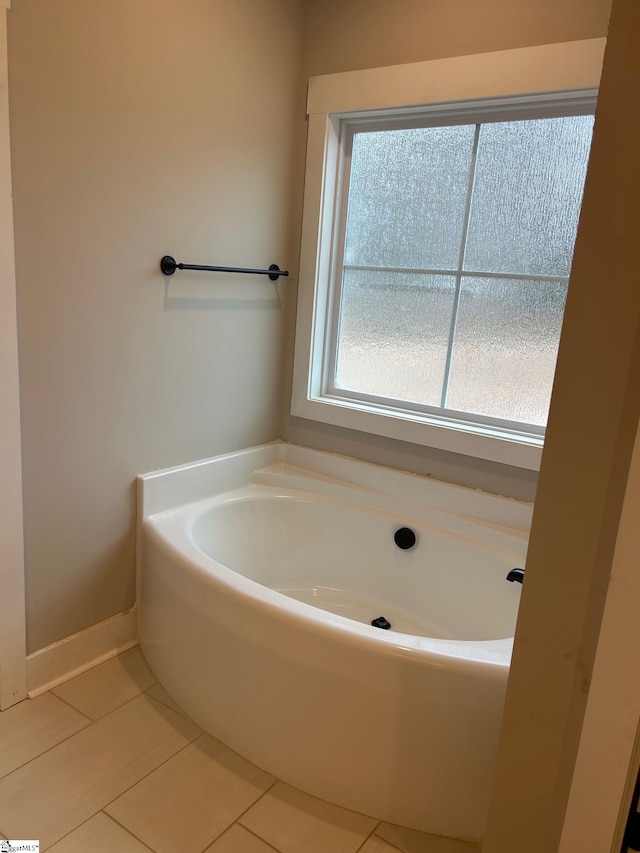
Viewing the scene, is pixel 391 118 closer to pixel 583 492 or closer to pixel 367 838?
pixel 583 492

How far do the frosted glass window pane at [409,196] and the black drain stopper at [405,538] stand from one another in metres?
0.94

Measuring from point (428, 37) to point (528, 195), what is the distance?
60 centimetres

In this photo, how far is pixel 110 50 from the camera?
174cm

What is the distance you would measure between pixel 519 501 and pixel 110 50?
1800 mm

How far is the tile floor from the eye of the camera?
1434 mm

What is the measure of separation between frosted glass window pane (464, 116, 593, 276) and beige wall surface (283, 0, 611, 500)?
0.25 metres

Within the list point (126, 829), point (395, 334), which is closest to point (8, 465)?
point (126, 829)

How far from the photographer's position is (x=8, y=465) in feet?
5.59

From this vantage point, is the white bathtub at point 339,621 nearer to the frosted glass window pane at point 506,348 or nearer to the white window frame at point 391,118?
the white window frame at point 391,118

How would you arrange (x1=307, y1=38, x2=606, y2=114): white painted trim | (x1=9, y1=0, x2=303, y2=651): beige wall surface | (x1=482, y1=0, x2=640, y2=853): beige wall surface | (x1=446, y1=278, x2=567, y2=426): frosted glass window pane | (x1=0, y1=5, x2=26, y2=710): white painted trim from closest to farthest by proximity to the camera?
(x1=482, y1=0, x2=640, y2=853): beige wall surface < (x1=0, y1=5, x2=26, y2=710): white painted trim < (x1=9, y1=0, x2=303, y2=651): beige wall surface < (x1=307, y1=38, x2=606, y2=114): white painted trim < (x1=446, y1=278, x2=567, y2=426): frosted glass window pane

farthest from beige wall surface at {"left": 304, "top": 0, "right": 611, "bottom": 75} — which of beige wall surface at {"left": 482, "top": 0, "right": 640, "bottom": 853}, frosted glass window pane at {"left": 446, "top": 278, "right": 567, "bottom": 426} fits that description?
beige wall surface at {"left": 482, "top": 0, "right": 640, "bottom": 853}

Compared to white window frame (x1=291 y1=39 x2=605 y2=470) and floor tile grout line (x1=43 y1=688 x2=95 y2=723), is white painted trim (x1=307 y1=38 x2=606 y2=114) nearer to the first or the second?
white window frame (x1=291 y1=39 x2=605 y2=470)

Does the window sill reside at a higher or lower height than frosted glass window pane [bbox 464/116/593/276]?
lower

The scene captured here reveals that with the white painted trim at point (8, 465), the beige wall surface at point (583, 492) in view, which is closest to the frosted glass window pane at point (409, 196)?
the white painted trim at point (8, 465)
